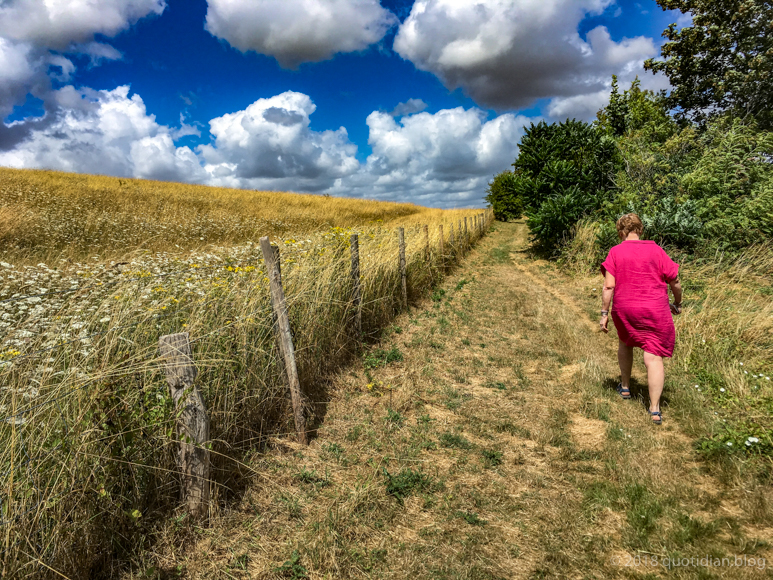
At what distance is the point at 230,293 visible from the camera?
363 centimetres

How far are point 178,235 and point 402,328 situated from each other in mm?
9115

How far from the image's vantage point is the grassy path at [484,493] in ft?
7.58

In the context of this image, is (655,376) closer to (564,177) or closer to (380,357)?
(380,357)

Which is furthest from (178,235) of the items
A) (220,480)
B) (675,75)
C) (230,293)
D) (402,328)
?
(675,75)

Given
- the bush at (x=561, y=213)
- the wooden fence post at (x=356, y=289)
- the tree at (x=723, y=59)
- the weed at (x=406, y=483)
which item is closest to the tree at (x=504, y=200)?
the tree at (x=723, y=59)

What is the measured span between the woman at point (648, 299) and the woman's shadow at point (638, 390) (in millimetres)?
350

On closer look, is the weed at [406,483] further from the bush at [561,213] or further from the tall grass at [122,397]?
the bush at [561,213]

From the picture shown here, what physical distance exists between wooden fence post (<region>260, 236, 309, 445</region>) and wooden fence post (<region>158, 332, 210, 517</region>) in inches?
39.4

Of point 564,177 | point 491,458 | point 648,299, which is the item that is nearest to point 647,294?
point 648,299

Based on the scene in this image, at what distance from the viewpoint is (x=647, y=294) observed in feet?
12.4

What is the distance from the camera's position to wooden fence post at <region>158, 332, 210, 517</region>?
7.65ft

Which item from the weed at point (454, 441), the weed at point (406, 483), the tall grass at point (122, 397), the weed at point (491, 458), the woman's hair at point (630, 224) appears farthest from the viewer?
the woman's hair at point (630, 224)

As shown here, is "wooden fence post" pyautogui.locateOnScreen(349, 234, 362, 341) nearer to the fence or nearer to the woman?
the fence

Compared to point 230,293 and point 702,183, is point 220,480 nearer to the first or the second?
point 230,293
